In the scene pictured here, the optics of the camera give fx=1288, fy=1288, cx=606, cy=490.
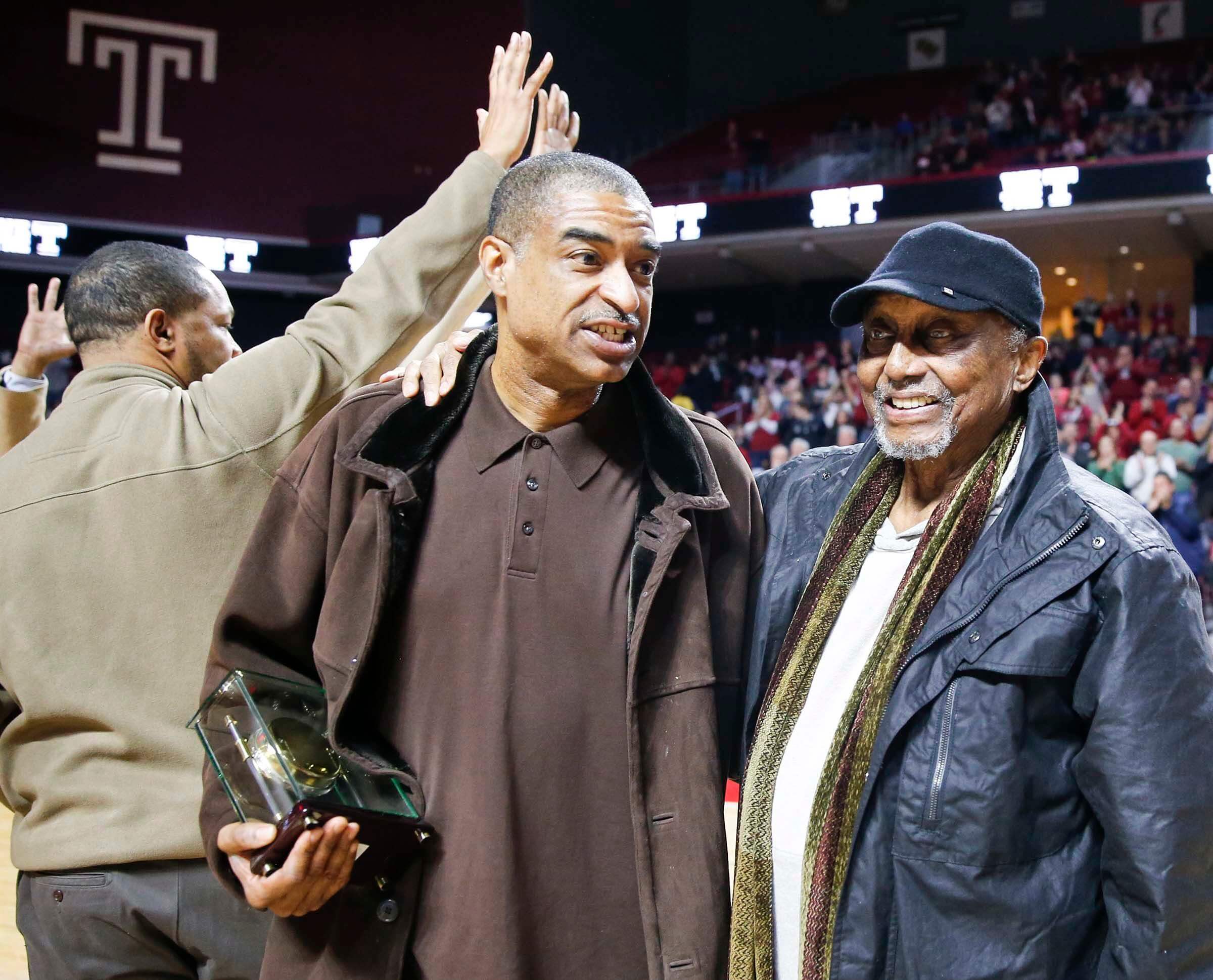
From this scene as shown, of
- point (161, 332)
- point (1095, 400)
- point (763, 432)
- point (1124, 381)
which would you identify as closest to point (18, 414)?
point (161, 332)

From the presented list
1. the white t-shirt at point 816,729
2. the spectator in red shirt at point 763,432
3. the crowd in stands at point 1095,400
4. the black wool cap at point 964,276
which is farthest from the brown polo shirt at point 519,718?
the spectator in red shirt at point 763,432

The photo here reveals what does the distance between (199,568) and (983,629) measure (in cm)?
114

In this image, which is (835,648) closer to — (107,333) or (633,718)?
(633,718)

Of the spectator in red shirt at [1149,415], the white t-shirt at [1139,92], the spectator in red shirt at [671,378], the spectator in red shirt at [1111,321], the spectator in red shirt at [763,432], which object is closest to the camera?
the spectator in red shirt at [1149,415]

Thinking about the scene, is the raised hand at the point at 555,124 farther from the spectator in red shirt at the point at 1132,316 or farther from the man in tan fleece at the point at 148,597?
the spectator in red shirt at the point at 1132,316

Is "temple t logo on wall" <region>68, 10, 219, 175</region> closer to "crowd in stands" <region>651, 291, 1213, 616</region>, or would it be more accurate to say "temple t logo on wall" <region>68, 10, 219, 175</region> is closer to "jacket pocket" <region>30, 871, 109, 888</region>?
"crowd in stands" <region>651, 291, 1213, 616</region>

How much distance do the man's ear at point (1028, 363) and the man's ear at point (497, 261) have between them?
73 cm

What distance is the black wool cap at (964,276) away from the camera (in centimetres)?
174

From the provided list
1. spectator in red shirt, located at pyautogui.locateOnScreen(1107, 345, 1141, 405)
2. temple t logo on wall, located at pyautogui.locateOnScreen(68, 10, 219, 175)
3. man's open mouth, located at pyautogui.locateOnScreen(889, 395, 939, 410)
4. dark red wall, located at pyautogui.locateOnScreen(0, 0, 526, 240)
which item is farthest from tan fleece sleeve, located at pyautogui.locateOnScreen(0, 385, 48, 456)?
dark red wall, located at pyautogui.locateOnScreen(0, 0, 526, 240)

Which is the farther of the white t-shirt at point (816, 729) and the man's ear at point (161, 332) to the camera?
the man's ear at point (161, 332)

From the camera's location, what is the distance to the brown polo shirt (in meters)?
1.56

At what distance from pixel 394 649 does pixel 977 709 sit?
74cm

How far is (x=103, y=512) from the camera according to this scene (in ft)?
6.32

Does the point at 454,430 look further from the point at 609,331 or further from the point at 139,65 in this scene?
the point at 139,65
